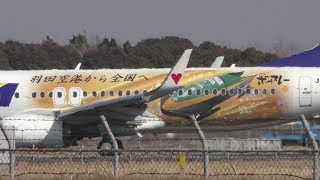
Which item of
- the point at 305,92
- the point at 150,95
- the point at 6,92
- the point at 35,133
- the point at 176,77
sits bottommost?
the point at 35,133

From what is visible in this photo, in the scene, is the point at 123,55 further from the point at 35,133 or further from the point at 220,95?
the point at 35,133

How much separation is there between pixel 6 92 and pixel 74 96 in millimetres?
2153

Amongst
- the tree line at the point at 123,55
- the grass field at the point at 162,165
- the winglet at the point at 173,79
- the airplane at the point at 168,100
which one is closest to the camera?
the grass field at the point at 162,165

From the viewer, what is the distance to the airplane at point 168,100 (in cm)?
2947

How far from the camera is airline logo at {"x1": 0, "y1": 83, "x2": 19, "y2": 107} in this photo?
30.7 meters

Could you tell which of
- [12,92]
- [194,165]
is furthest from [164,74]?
[194,165]

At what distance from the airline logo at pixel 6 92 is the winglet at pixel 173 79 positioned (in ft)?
16.2

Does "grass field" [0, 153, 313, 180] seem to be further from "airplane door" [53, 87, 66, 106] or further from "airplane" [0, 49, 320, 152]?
"airplane door" [53, 87, 66, 106]

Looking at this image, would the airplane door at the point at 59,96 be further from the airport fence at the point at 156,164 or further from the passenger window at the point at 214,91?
the airport fence at the point at 156,164

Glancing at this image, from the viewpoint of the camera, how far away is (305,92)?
29.8 meters

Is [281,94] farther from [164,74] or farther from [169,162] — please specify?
[169,162]

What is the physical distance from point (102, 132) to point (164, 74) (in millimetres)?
2884

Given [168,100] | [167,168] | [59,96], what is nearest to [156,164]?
[167,168]

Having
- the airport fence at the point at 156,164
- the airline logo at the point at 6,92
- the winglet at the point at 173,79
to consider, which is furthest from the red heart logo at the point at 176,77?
the airline logo at the point at 6,92
